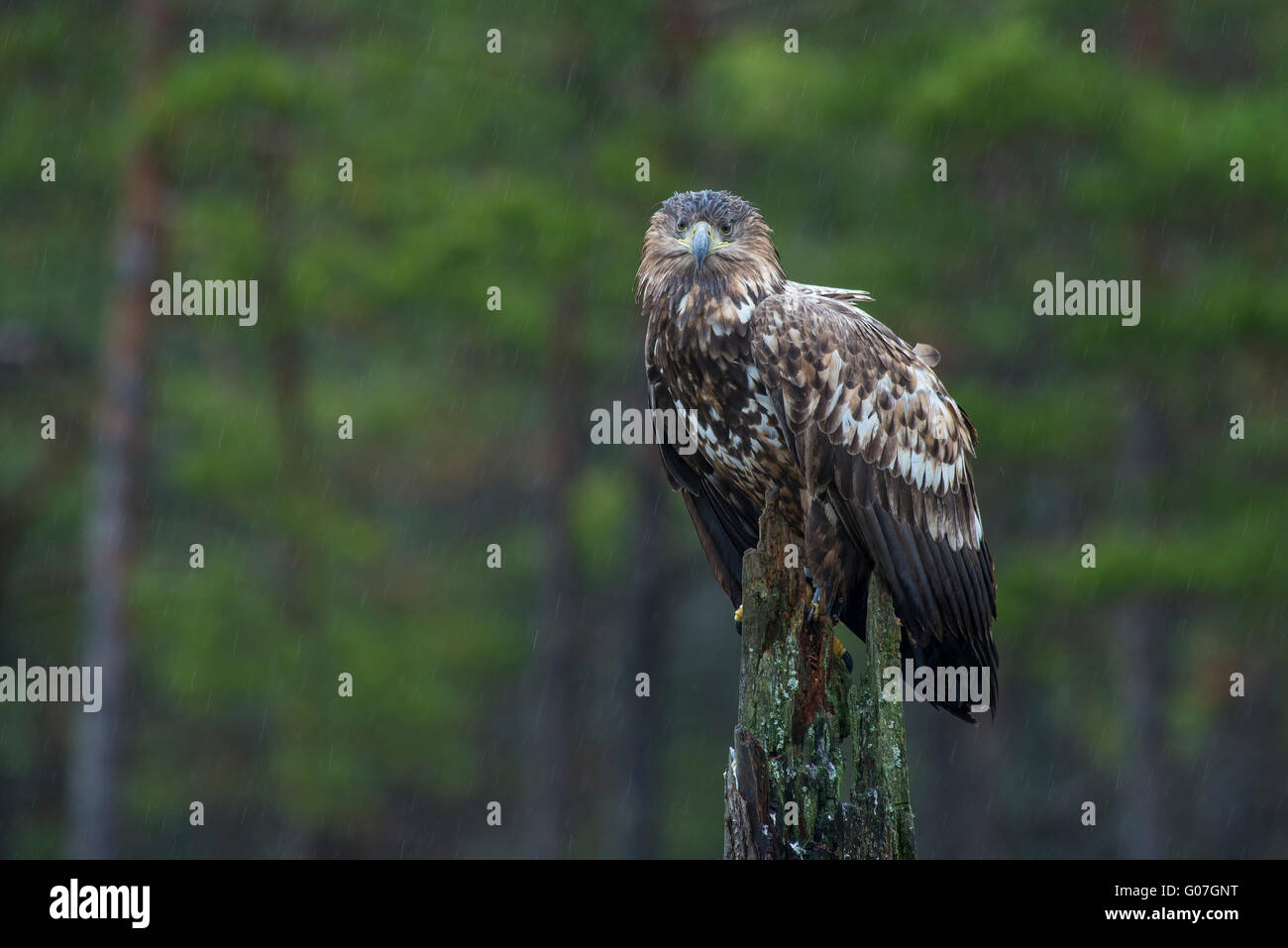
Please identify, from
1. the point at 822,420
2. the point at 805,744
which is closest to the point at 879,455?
the point at 822,420

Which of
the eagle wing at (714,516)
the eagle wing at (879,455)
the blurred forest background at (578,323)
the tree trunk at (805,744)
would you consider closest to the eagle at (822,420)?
the eagle wing at (879,455)

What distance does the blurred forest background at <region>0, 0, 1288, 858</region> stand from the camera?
1098 cm

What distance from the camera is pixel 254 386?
15836 millimetres

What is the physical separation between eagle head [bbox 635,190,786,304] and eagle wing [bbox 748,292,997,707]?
15cm

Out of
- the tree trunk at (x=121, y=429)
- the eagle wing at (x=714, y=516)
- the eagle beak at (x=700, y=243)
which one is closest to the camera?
the eagle beak at (x=700, y=243)

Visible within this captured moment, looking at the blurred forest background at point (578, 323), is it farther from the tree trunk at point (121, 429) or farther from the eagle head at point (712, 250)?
the eagle head at point (712, 250)

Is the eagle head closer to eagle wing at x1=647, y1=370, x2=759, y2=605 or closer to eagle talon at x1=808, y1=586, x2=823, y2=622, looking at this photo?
eagle wing at x1=647, y1=370, x2=759, y2=605

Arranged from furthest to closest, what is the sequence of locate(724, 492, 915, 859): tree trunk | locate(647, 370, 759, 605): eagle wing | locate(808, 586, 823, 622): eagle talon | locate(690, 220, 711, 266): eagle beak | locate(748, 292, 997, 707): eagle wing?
locate(647, 370, 759, 605): eagle wing, locate(690, 220, 711, 266): eagle beak, locate(748, 292, 997, 707): eagle wing, locate(808, 586, 823, 622): eagle talon, locate(724, 492, 915, 859): tree trunk

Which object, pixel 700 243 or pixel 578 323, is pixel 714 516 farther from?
pixel 578 323

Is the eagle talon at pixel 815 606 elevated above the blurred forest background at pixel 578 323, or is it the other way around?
the blurred forest background at pixel 578 323

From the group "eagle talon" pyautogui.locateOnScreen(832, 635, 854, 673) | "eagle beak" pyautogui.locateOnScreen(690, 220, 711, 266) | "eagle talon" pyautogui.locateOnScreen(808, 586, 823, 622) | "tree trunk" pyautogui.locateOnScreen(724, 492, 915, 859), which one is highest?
"eagle beak" pyautogui.locateOnScreen(690, 220, 711, 266)

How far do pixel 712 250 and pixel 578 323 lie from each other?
25.5 feet

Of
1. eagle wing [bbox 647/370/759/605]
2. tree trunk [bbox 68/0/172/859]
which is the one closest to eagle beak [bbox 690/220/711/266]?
eagle wing [bbox 647/370/759/605]

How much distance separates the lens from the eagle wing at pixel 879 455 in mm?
6023
